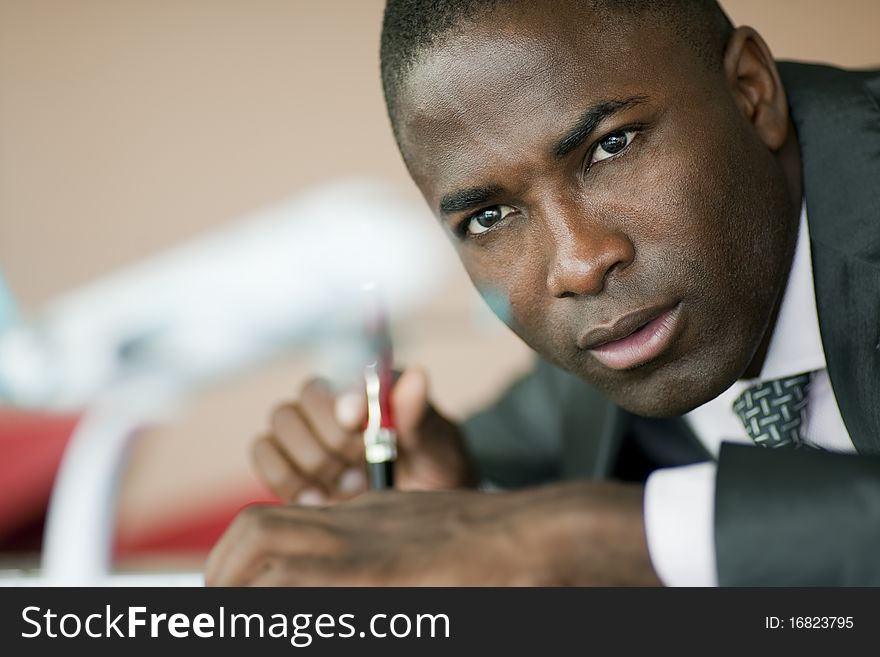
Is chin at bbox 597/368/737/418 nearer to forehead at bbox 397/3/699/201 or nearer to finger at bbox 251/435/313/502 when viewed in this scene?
forehead at bbox 397/3/699/201

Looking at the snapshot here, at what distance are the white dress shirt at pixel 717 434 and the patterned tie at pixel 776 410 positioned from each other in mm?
11

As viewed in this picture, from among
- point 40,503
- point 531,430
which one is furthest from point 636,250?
point 40,503

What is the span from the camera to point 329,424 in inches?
41.7

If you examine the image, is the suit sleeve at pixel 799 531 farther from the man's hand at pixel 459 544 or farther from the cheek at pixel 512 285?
the cheek at pixel 512 285

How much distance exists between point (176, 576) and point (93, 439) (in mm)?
340

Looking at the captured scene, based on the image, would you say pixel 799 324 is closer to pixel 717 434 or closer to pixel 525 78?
pixel 717 434

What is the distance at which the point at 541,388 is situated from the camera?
54.7 inches

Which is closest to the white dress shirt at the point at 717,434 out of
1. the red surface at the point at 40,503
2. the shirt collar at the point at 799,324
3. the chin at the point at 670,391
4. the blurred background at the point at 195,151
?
the shirt collar at the point at 799,324

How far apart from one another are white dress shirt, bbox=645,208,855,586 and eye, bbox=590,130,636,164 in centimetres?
24

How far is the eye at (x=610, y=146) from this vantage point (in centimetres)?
77

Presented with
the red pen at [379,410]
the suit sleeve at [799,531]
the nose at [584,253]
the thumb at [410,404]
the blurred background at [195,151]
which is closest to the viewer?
the suit sleeve at [799,531]

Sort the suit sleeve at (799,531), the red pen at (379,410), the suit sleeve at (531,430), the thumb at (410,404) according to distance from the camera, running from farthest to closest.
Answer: the suit sleeve at (531,430)
the thumb at (410,404)
the red pen at (379,410)
the suit sleeve at (799,531)

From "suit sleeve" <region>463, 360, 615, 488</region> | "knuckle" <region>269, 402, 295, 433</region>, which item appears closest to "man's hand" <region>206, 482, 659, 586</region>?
"knuckle" <region>269, 402, 295, 433</region>

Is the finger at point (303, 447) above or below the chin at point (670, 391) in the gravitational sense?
above
